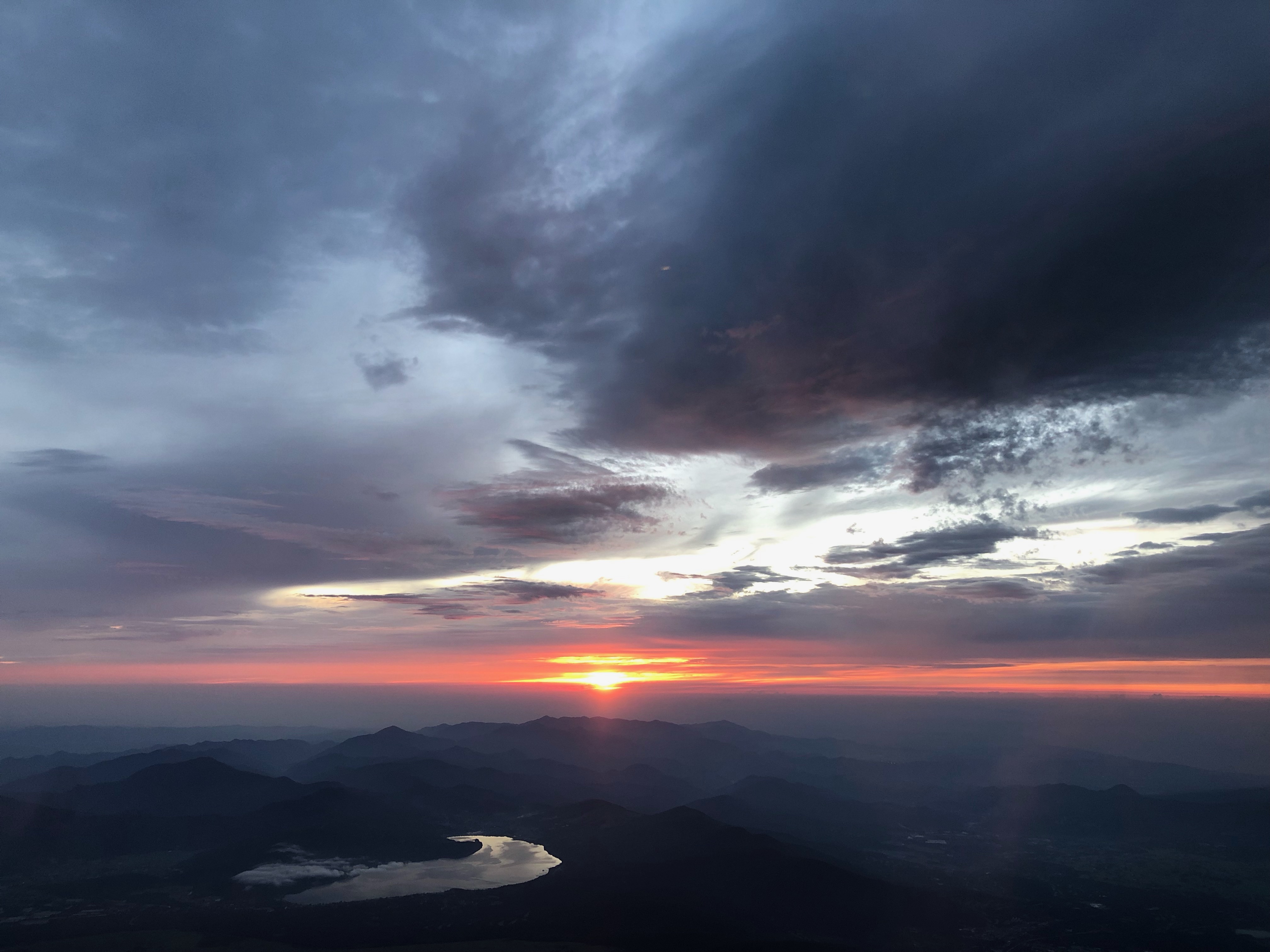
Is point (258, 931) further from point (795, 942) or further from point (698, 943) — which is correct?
point (795, 942)

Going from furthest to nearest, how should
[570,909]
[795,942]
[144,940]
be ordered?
[570,909] → [144,940] → [795,942]

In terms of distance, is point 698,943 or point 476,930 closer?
point 698,943

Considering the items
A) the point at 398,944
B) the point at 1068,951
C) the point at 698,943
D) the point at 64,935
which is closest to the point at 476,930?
the point at 398,944

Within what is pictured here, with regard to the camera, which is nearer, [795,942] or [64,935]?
[795,942]

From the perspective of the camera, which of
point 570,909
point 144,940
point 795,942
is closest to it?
point 795,942

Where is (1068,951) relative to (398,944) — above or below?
below

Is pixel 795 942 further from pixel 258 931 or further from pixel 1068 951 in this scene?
pixel 258 931

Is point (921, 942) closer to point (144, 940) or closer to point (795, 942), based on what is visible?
point (795, 942)

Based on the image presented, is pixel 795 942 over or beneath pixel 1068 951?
over

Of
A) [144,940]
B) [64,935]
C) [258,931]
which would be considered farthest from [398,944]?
[64,935]
